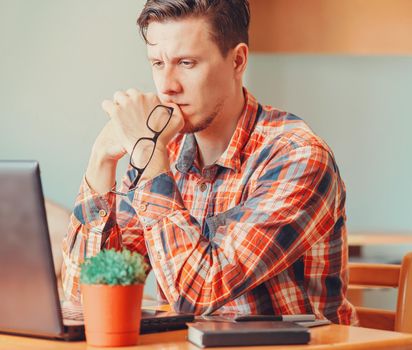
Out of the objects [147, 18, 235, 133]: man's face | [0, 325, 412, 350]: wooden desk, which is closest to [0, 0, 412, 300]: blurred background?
[147, 18, 235, 133]: man's face

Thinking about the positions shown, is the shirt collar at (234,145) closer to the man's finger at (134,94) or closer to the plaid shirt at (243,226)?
the plaid shirt at (243,226)

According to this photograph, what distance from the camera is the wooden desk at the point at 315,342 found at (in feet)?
3.35

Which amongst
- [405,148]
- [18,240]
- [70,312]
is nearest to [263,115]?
[70,312]

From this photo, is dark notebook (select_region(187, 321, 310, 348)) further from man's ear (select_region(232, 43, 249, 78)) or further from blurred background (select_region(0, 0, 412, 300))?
blurred background (select_region(0, 0, 412, 300))

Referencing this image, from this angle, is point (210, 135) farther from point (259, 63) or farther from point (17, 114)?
point (259, 63)

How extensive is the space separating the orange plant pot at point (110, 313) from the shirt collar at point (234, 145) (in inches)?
24.7

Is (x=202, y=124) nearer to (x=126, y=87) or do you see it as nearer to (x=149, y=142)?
(x=149, y=142)

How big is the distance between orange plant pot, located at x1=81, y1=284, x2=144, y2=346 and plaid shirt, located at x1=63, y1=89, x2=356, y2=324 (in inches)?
11.9

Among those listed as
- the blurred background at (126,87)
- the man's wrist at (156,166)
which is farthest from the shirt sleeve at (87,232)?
the blurred background at (126,87)

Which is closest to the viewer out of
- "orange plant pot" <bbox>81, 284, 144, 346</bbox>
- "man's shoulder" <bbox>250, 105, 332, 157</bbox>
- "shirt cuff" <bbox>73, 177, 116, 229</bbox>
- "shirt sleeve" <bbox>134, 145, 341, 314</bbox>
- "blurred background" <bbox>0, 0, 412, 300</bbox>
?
"orange plant pot" <bbox>81, 284, 144, 346</bbox>

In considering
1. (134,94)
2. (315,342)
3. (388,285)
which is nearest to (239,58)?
(134,94)

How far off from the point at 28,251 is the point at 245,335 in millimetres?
292

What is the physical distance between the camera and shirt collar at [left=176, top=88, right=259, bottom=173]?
63.4 inches

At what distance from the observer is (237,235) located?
136 cm
